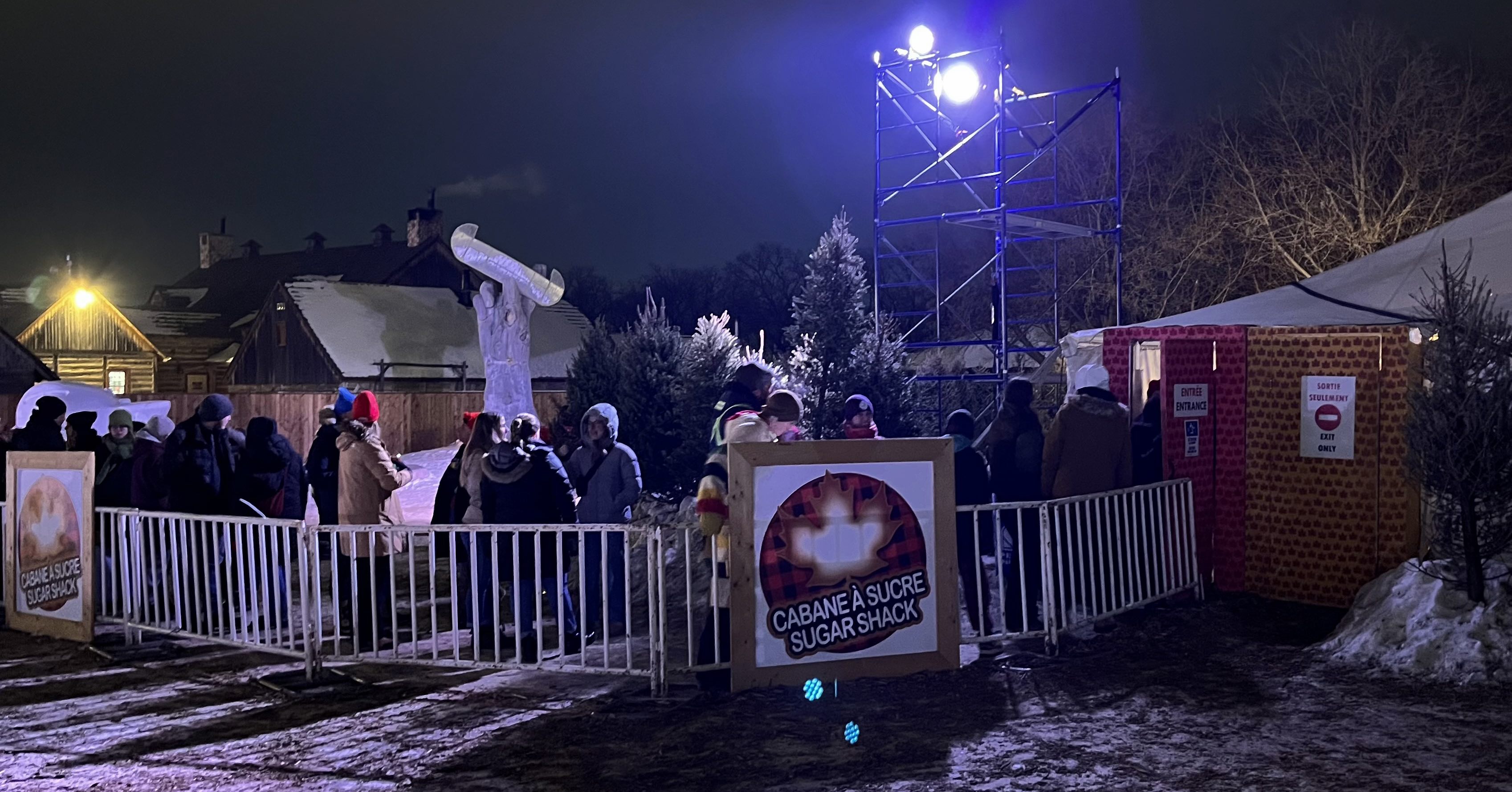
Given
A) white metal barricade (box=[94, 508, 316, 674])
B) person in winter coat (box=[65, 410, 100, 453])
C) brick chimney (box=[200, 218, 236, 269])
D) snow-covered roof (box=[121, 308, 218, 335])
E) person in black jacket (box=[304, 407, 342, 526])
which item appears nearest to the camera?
Answer: white metal barricade (box=[94, 508, 316, 674])

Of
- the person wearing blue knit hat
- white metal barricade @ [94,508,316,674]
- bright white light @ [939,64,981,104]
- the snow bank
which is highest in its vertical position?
bright white light @ [939,64,981,104]

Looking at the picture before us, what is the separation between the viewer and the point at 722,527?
21.6 feet

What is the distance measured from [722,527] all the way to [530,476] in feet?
5.55

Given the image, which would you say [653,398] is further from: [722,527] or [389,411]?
[389,411]

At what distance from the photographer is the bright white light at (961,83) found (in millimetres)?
17844

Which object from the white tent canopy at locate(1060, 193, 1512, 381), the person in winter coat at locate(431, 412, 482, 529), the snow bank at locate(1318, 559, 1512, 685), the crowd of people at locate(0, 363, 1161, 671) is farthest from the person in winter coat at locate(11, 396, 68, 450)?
the snow bank at locate(1318, 559, 1512, 685)

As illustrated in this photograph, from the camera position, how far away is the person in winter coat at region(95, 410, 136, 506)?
9219 mm

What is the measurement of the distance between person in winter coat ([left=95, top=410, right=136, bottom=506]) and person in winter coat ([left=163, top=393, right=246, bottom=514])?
40.5 inches

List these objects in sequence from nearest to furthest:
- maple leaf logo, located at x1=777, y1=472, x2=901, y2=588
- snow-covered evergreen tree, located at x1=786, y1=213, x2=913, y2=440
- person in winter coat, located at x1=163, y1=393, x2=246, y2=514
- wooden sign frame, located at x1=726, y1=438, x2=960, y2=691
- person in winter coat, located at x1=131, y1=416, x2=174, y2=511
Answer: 1. wooden sign frame, located at x1=726, y1=438, x2=960, y2=691
2. maple leaf logo, located at x1=777, y1=472, x2=901, y2=588
3. person in winter coat, located at x1=163, y1=393, x2=246, y2=514
4. person in winter coat, located at x1=131, y1=416, x2=174, y2=511
5. snow-covered evergreen tree, located at x1=786, y1=213, x2=913, y2=440

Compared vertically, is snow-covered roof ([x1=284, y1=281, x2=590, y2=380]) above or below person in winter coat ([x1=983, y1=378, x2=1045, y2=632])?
above

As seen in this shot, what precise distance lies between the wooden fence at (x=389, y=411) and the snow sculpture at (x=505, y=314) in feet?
21.8

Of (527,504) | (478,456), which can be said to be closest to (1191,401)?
(527,504)

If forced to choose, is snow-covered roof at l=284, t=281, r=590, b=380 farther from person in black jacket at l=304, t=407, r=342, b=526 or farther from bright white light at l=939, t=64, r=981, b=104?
person in black jacket at l=304, t=407, r=342, b=526

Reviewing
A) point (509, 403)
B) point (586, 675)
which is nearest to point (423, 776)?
point (586, 675)
